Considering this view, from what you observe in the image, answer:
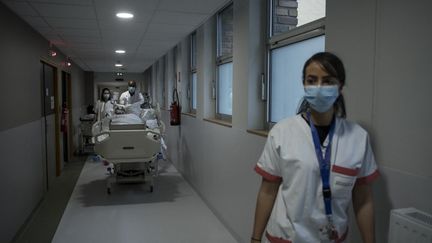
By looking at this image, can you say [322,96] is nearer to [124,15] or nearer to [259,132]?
[259,132]

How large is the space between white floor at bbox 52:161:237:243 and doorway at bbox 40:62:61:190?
54 centimetres

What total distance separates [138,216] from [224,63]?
212 cm

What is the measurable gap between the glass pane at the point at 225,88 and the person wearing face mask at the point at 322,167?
2.54m

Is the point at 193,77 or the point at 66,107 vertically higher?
the point at 193,77

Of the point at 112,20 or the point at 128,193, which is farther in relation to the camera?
the point at 128,193

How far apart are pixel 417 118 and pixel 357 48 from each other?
465mm

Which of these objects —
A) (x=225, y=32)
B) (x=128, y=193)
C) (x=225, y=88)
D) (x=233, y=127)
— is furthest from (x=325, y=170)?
(x=128, y=193)

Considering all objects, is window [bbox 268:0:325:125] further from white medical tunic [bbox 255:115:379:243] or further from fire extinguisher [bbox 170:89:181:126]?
fire extinguisher [bbox 170:89:181:126]

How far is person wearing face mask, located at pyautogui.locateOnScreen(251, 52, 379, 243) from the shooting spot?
1.35 meters

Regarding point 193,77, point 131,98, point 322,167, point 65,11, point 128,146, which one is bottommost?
point 128,146

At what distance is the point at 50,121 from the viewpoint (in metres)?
5.63

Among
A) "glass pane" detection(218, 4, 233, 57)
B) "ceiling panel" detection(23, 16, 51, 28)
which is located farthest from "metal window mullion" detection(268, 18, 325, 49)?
"ceiling panel" detection(23, 16, 51, 28)

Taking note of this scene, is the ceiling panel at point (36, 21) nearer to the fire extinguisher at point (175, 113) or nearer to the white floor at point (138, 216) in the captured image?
the white floor at point (138, 216)

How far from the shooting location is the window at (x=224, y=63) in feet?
13.2
